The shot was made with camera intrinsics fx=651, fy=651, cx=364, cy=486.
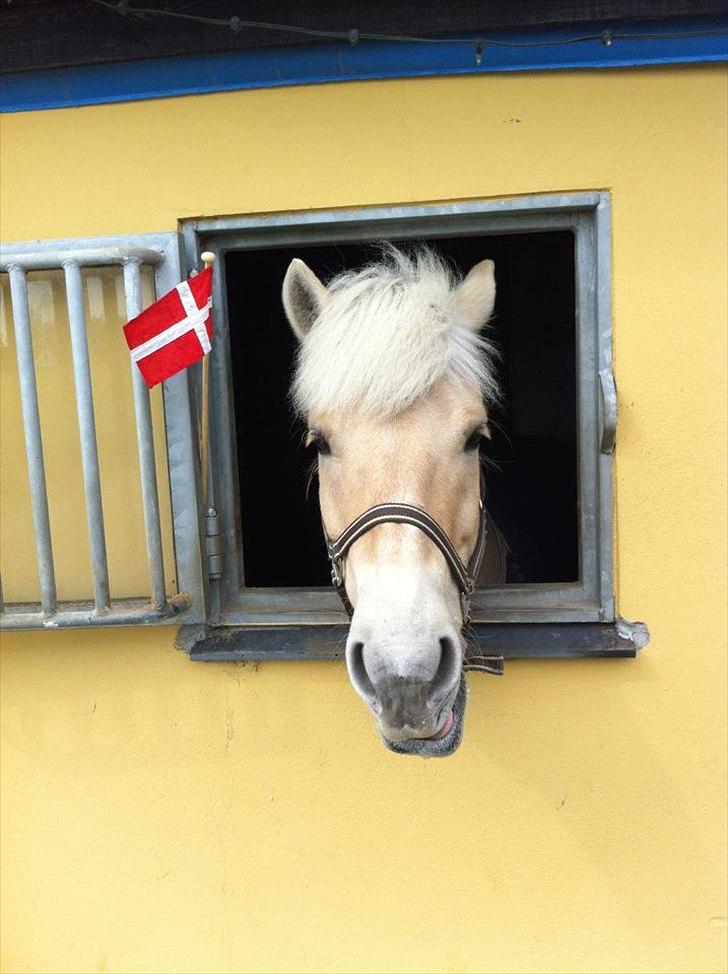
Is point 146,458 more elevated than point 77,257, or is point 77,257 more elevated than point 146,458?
point 77,257

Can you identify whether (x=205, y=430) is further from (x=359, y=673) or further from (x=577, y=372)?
(x=577, y=372)

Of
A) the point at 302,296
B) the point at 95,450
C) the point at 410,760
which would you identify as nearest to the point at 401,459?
the point at 302,296

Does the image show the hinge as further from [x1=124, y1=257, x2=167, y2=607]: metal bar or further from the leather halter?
the leather halter

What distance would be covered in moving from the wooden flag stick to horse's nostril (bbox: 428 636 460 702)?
90 cm

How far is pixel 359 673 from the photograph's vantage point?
1199 millimetres

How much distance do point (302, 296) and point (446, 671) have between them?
99 centimetres

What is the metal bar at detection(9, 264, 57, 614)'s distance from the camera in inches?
65.7

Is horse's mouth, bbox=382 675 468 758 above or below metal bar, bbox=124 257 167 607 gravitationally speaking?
below

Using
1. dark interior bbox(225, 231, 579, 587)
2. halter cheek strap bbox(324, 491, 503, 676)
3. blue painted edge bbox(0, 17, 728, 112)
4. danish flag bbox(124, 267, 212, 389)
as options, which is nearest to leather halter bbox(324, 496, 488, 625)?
halter cheek strap bbox(324, 491, 503, 676)

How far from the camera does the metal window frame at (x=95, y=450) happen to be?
5.46 feet

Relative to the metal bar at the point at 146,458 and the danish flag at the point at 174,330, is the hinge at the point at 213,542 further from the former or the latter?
the danish flag at the point at 174,330

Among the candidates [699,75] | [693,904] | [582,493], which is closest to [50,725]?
[582,493]

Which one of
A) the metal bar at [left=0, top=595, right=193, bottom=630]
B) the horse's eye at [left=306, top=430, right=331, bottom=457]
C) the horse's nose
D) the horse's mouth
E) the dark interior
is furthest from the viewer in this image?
the dark interior

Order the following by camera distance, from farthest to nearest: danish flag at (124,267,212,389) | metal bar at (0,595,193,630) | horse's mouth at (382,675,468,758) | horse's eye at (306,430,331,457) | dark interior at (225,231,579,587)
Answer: dark interior at (225,231,579,587)
metal bar at (0,595,193,630)
danish flag at (124,267,212,389)
horse's eye at (306,430,331,457)
horse's mouth at (382,675,468,758)
